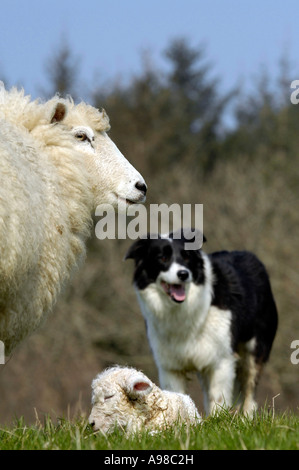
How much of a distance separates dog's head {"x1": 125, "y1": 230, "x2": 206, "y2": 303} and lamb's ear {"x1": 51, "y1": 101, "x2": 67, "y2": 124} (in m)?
3.72

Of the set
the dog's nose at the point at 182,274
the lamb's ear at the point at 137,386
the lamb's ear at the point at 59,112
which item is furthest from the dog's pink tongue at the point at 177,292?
the lamb's ear at the point at 137,386

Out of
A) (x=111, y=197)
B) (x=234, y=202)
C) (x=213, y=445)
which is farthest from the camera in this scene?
(x=234, y=202)

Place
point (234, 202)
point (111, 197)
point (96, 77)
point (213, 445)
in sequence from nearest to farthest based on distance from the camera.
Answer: point (213, 445)
point (111, 197)
point (234, 202)
point (96, 77)

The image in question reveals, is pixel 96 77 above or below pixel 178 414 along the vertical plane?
above

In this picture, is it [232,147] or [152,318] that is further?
[232,147]

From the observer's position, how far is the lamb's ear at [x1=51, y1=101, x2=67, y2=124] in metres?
5.66

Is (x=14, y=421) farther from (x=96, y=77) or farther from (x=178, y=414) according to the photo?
(x=96, y=77)

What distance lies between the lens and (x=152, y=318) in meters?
9.58

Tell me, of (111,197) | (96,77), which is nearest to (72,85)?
(96,77)

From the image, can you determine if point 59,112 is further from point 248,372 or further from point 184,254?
point 248,372

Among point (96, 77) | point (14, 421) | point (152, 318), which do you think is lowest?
point (14, 421)

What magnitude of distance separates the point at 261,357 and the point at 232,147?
27311 millimetres

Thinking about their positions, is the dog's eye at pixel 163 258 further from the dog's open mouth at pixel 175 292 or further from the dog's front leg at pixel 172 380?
the dog's front leg at pixel 172 380

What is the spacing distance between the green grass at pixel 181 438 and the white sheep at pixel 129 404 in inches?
5.8
